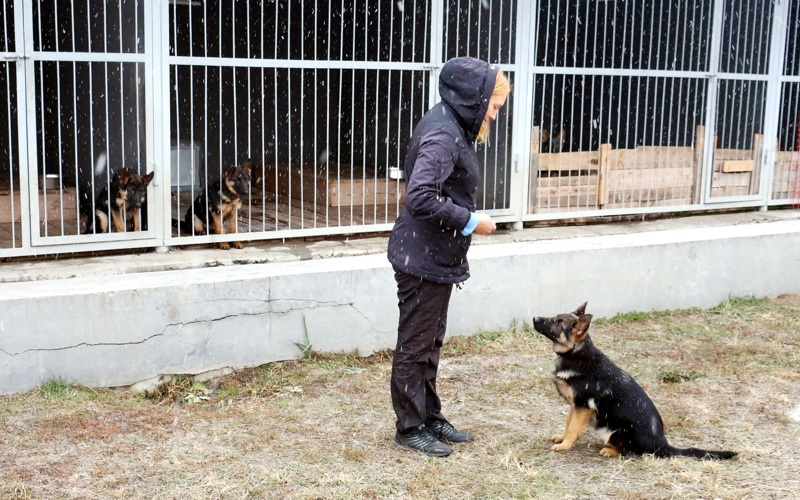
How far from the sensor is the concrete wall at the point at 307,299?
570 cm

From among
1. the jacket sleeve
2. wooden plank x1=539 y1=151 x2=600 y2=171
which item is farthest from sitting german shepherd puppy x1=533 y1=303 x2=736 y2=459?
wooden plank x1=539 y1=151 x2=600 y2=171

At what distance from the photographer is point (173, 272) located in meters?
6.30

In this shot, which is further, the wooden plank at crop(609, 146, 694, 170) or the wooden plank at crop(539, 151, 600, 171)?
the wooden plank at crop(609, 146, 694, 170)

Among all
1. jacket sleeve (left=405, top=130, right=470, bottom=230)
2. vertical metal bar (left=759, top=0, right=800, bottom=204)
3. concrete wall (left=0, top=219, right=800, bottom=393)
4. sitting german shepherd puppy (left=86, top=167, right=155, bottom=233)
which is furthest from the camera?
vertical metal bar (left=759, top=0, right=800, bottom=204)

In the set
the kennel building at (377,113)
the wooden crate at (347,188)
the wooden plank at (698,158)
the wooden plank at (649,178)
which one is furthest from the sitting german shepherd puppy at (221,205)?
the wooden plank at (698,158)

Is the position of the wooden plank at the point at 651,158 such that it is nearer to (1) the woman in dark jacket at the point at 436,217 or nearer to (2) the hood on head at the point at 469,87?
(1) the woman in dark jacket at the point at 436,217

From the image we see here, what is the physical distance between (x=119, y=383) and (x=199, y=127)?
5989 millimetres

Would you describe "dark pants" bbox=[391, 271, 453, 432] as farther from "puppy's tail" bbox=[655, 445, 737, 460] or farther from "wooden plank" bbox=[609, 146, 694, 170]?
"wooden plank" bbox=[609, 146, 694, 170]

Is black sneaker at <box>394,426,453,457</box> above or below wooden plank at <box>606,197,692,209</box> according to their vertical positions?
below

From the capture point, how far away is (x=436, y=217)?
428 centimetres

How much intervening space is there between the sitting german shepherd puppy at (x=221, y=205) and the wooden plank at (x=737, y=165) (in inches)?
200

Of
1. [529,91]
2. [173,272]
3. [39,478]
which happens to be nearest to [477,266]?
[529,91]

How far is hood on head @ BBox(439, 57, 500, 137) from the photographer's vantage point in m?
4.42

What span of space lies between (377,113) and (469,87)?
3324 mm
